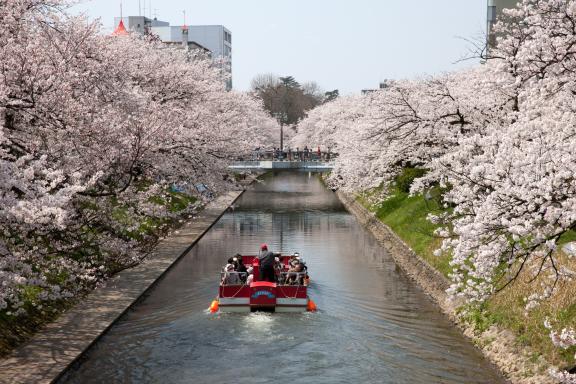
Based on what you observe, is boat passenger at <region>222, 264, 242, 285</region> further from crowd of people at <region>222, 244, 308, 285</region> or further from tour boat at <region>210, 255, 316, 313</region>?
tour boat at <region>210, 255, 316, 313</region>

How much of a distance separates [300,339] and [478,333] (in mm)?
5284

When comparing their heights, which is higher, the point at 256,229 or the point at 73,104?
the point at 73,104

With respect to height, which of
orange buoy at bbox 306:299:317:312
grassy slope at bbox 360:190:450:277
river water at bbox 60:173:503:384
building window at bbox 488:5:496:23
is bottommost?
river water at bbox 60:173:503:384

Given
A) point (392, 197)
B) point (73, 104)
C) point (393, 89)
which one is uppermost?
point (393, 89)

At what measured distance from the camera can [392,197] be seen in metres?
46.6

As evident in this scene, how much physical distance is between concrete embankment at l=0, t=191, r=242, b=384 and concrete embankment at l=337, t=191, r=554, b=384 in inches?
434

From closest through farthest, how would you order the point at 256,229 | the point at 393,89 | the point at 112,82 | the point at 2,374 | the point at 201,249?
the point at 2,374
the point at 112,82
the point at 393,89
the point at 201,249
the point at 256,229

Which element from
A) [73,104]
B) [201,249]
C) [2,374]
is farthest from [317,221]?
[2,374]

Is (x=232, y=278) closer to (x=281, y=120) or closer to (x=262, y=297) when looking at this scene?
(x=262, y=297)

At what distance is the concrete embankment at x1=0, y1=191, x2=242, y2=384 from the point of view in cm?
1616

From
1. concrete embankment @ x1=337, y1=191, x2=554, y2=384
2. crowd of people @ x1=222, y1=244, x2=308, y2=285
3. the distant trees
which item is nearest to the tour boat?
crowd of people @ x1=222, y1=244, x2=308, y2=285

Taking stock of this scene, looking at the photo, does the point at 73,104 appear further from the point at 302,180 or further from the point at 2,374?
the point at 302,180

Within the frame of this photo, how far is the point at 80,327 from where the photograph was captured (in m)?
20.1

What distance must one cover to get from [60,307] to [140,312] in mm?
2849
